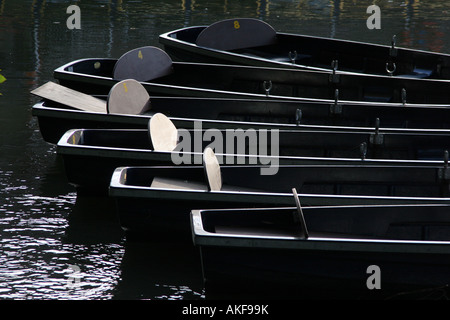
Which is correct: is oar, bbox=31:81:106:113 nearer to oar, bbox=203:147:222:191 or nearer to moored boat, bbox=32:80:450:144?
moored boat, bbox=32:80:450:144

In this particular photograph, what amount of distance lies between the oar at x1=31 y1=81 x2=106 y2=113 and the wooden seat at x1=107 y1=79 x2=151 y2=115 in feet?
1.08

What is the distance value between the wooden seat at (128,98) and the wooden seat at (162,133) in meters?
0.98

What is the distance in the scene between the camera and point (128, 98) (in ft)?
28.6

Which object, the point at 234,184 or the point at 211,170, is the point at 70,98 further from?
the point at 211,170

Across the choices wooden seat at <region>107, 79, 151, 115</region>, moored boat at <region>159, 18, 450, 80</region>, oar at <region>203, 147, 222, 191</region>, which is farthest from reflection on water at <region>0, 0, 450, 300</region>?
moored boat at <region>159, 18, 450, 80</region>

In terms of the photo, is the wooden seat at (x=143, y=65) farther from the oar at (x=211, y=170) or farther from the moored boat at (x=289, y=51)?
the oar at (x=211, y=170)

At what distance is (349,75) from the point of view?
10031 mm

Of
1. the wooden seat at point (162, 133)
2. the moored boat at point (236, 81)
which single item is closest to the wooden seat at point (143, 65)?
the moored boat at point (236, 81)

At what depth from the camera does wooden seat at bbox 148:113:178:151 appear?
7285 mm

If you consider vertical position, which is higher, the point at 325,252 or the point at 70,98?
the point at 70,98

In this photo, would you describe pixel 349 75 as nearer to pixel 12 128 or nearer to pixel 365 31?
pixel 12 128

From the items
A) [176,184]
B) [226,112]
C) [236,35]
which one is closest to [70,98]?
[226,112]

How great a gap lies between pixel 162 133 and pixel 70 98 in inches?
76.0
